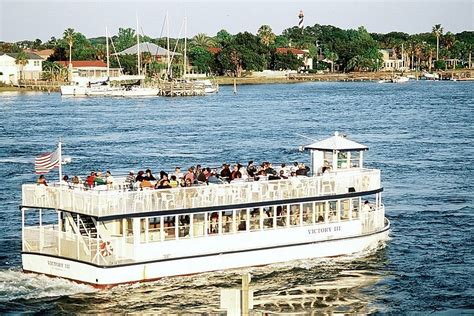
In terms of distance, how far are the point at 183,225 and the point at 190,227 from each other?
0.39m

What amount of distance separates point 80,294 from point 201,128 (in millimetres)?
65098

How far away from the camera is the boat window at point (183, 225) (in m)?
33.6

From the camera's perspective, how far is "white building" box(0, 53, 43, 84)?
18938 centimetres

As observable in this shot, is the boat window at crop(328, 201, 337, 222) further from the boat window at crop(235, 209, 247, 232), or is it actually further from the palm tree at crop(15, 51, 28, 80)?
the palm tree at crop(15, 51, 28, 80)

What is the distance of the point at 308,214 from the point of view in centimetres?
3622

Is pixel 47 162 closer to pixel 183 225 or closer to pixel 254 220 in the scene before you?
pixel 183 225

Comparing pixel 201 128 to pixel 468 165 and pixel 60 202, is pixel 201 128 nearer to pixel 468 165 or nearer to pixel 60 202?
pixel 468 165

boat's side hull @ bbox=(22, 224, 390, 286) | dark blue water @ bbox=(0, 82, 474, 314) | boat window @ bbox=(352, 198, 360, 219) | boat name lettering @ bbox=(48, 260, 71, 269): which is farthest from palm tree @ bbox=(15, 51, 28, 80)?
boat name lettering @ bbox=(48, 260, 71, 269)

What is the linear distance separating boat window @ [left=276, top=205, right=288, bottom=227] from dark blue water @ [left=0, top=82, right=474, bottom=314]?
1478 mm

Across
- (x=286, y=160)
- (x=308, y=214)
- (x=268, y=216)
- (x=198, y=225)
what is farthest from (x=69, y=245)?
(x=286, y=160)

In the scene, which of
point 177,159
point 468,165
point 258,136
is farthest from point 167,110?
point 468,165

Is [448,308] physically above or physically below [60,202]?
below

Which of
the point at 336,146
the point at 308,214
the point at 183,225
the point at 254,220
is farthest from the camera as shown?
the point at 336,146

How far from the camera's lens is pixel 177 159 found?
69000 millimetres
